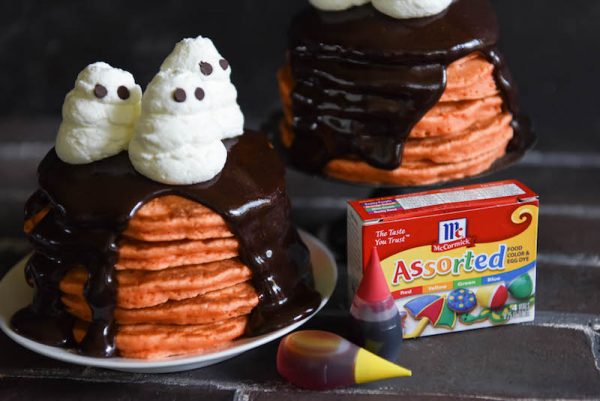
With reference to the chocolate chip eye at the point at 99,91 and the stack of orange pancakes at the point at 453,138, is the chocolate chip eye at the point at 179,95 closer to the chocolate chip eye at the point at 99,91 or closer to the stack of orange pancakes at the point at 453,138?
the chocolate chip eye at the point at 99,91

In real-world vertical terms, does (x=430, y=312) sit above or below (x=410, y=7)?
below

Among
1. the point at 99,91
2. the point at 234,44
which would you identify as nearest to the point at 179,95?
the point at 99,91

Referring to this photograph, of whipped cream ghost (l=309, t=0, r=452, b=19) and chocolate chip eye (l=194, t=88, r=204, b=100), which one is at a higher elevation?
whipped cream ghost (l=309, t=0, r=452, b=19)

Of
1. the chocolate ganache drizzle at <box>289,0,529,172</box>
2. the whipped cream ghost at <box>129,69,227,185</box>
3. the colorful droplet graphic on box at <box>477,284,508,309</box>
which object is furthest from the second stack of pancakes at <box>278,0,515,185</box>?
the whipped cream ghost at <box>129,69,227,185</box>

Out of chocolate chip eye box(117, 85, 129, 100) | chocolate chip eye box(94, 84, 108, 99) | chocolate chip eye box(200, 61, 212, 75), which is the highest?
chocolate chip eye box(200, 61, 212, 75)

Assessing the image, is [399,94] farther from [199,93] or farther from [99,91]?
[99,91]

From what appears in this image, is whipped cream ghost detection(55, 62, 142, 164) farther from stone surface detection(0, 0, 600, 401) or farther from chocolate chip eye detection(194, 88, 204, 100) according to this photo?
stone surface detection(0, 0, 600, 401)

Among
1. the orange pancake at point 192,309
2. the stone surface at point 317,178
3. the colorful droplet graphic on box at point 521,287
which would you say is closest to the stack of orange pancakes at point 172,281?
the orange pancake at point 192,309
